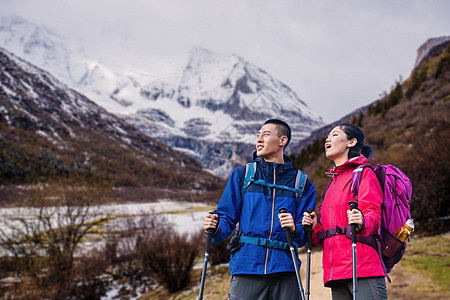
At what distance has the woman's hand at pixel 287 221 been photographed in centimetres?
269

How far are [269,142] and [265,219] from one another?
30.9 inches

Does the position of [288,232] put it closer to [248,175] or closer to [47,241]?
[248,175]

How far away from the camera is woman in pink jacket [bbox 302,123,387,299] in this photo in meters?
2.53

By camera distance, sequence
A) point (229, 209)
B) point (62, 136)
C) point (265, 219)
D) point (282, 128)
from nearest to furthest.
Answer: point (265, 219)
point (229, 209)
point (282, 128)
point (62, 136)

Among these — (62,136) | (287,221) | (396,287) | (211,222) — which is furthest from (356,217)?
(62,136)

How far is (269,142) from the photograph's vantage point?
3.22 meters

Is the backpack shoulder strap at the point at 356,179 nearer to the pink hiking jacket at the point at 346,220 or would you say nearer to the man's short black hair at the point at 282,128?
the pink hiking jacket at the point at 346,220

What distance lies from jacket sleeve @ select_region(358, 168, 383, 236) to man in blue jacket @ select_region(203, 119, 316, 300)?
527mm

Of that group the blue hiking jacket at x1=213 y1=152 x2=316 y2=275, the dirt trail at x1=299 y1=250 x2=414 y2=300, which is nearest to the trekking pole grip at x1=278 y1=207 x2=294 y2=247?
the blue hiking jacket at x1=213 y1=152 x2=316 y2=275

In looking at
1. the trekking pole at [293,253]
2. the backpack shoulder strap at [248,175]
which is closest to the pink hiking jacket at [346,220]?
the trekking pole at [293,253]

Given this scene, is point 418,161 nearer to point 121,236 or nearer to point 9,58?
point 121,236

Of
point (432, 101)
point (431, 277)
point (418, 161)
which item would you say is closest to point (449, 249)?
point (431, 277)

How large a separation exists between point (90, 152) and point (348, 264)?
130m

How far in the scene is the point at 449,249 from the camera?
11281 mm
